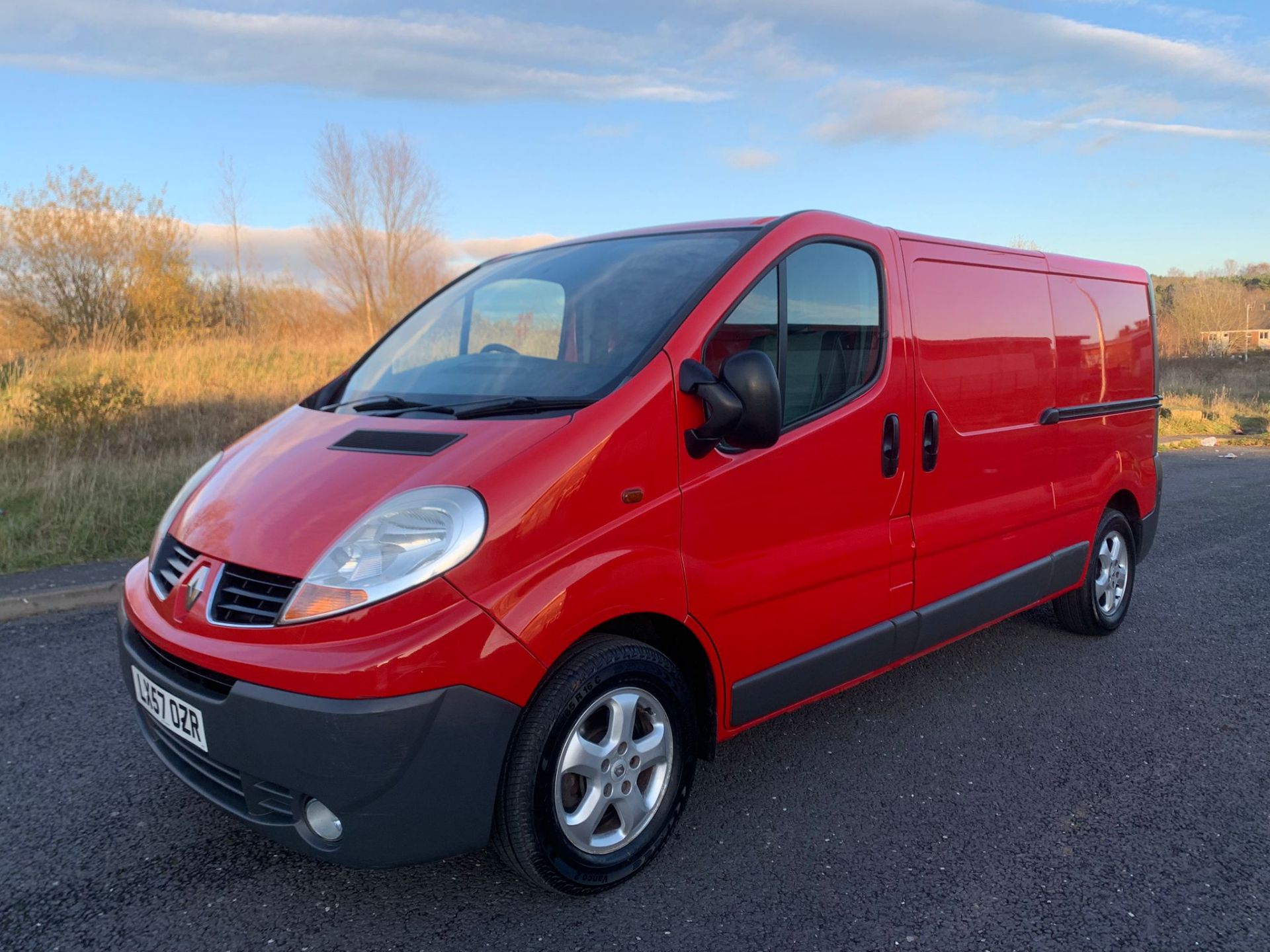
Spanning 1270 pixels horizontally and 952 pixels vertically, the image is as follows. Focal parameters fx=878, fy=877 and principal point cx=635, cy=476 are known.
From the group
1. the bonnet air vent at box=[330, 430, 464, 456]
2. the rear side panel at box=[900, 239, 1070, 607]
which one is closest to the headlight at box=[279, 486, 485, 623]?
the bonnet air vent at box=[330, 430, 464, 456]

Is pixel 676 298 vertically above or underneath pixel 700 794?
above

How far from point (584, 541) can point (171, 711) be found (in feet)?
3.91

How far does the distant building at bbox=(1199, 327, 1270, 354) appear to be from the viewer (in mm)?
43062

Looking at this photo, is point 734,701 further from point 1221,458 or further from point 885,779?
point 1221,458

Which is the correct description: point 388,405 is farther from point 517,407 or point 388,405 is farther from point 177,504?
point 177,504

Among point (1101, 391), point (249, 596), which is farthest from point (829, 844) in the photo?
point (1101, 391)

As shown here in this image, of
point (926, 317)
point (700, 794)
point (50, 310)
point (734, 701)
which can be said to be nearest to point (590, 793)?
point (734, 701)

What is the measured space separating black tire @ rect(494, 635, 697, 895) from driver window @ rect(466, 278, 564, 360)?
3.52ft

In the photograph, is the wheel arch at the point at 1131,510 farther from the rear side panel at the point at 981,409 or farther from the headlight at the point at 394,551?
the headlight at the point at 394,551

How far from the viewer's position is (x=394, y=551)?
7.11ft

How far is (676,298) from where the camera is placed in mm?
2789

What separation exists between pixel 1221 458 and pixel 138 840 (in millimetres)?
14414

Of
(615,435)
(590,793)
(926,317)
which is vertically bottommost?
(590,793)

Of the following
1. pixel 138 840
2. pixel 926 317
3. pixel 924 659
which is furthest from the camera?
pixel 924 659
